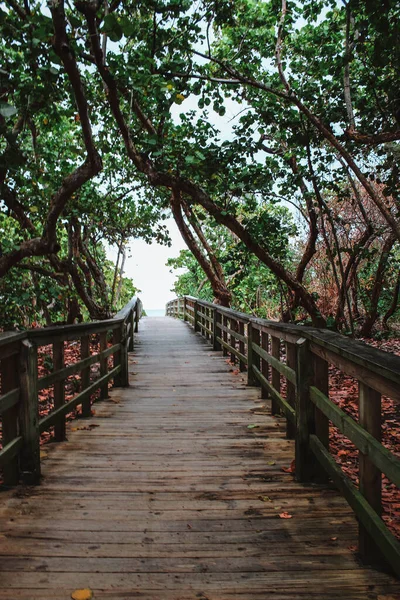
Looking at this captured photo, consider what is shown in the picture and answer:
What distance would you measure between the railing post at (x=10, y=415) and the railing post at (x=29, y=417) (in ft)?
0.16

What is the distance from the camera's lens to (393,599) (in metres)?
2.11

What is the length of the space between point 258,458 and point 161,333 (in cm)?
1267

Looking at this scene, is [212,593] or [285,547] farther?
[285,547]

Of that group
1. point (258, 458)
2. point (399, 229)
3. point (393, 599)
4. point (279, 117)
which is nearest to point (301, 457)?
point (258, 458)

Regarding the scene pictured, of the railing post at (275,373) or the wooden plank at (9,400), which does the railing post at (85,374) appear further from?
the railing post at (275,373)

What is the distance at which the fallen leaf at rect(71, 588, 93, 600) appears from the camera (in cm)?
212

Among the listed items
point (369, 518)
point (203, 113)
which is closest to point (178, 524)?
point (369, 518)

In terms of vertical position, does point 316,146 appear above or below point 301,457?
above

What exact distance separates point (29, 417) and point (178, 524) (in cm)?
131

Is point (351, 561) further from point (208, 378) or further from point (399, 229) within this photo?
point (208, 378)

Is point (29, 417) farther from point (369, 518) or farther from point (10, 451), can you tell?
point (369, 518)

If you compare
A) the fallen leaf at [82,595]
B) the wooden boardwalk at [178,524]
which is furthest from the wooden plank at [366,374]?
the fallen leaf at [82,595]

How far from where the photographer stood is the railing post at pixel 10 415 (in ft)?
10.6

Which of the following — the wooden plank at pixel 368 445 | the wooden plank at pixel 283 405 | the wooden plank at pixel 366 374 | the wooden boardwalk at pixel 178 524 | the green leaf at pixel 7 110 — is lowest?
the wooden boardwalk at pixel 178 524
